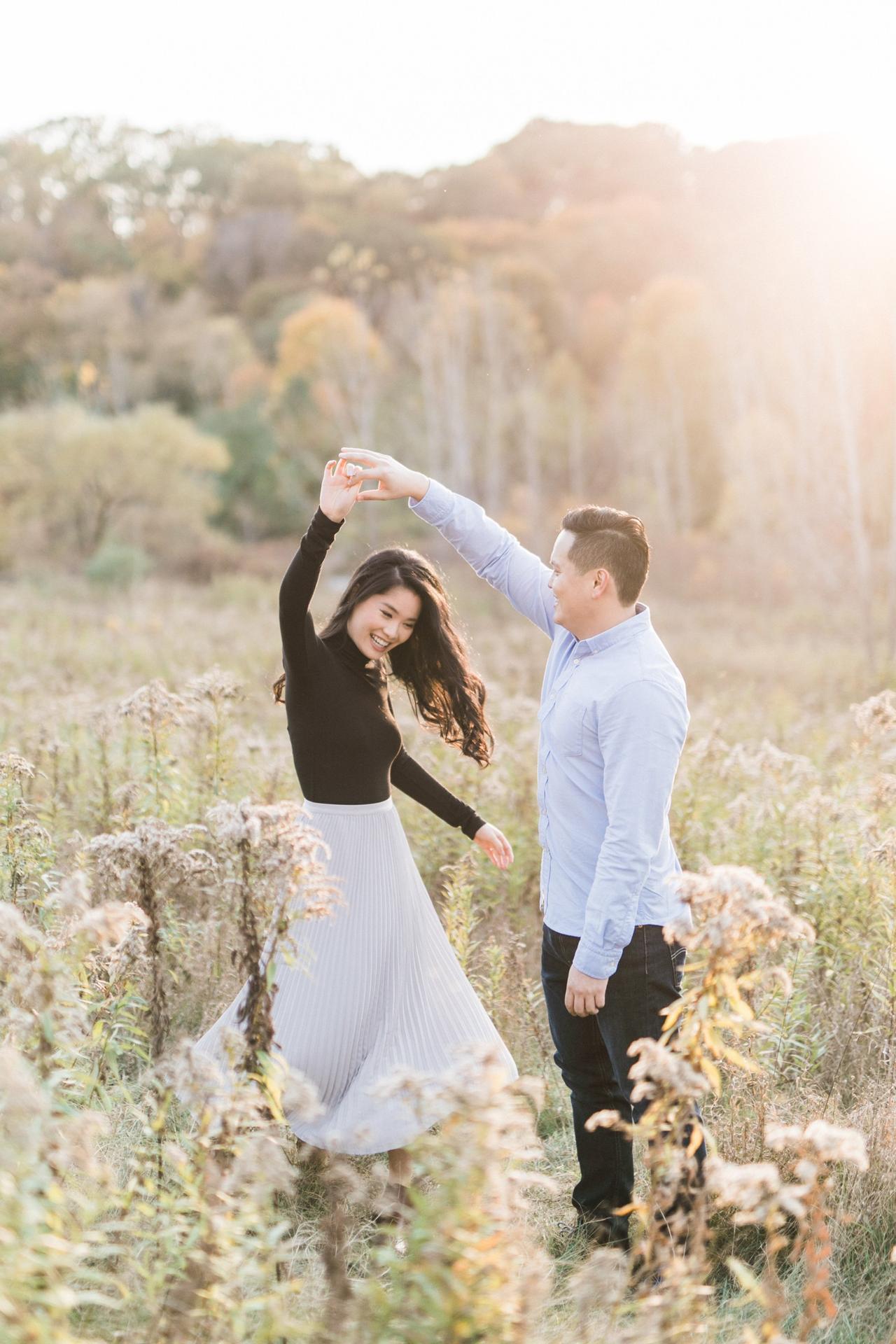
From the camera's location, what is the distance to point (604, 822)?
9.69 feet

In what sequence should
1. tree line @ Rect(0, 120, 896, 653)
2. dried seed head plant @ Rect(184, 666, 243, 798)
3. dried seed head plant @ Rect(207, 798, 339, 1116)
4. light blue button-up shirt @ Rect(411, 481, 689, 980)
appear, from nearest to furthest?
dried seed head plant @ Rect(207, 798, 339, 1116)
light blue button-up shirt @ Rect(411, 481, 689, 980)
dried seed head plant @ Rect(184, 666, 243, 798)
tree line @ Rect(0, 120, 896, 653)

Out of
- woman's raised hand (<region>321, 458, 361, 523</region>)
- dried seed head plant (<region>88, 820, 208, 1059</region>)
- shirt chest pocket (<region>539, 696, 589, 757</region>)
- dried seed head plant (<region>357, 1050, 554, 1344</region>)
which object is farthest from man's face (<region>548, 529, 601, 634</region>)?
dried seed head plant (<region>357, 1050, 554, 1344</region>)

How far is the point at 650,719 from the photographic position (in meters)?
2.75

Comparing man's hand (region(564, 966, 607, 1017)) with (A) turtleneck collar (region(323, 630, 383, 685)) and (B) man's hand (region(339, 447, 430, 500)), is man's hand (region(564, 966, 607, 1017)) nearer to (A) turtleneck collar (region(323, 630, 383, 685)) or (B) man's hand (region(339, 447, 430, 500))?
(A) turtleneck collar (region(323, 630, 383, 685))

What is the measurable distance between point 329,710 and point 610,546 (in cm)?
91

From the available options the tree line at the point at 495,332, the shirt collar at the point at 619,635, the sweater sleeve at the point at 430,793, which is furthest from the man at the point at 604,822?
the tree line at the point at 495,332


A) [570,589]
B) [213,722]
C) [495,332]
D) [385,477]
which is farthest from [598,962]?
[495,332]

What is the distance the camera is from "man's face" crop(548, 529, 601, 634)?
2.91 meters

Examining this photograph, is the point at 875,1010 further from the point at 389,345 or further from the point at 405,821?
the point at 389,345

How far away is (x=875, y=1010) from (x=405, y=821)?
258 cm

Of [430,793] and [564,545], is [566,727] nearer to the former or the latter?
[564,545]

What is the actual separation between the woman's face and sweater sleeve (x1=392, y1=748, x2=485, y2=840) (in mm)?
433

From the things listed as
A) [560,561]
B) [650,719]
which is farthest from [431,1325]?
[560,561]

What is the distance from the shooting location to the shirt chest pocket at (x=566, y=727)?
2.89 metres
